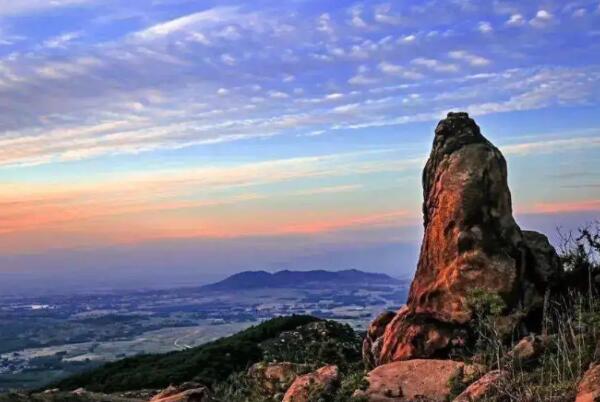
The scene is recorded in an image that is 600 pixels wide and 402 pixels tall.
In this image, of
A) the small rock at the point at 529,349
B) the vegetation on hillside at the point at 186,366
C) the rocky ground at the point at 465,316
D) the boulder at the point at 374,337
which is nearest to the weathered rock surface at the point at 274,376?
the rocky ground at the point at 465,316

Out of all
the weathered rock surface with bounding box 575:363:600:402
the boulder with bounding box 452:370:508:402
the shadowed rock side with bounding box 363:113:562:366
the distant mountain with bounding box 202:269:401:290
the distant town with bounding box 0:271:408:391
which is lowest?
the distant town with bounding box 0:271:408:391

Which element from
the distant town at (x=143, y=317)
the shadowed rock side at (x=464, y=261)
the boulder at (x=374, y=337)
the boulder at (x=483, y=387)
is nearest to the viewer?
the boulder at (x=483, y=387)

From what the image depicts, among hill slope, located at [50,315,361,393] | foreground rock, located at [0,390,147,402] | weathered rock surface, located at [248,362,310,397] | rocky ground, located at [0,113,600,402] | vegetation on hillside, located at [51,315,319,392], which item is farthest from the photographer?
vegetation on hillside, located at [51,315,319,392]

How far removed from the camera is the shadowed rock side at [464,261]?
17.2 meters

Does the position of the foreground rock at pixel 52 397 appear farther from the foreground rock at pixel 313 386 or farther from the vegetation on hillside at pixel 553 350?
the vegetation on hillside at pixel 553 350

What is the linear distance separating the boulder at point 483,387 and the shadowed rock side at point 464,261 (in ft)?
13.7

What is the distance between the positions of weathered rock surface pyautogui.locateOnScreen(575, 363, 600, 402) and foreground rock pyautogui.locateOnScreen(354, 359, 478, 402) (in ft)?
10.3

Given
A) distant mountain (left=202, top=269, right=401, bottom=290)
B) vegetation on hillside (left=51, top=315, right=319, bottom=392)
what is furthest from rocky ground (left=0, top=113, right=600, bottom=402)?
distant mountain (left=202, top=269, right=401, bottom=290)

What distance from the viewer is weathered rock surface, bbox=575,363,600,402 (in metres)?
10.4

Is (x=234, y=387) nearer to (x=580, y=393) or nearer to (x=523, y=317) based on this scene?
(x=523, y=317)

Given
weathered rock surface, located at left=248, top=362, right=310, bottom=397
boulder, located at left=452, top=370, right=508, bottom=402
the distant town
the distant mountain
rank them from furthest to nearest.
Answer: the distant mountain, the distant town, weathered rock surface, located at left=248, top=362, right=310, bottom=397, boulder, located at left=452, top=370, right=508, bottom=402

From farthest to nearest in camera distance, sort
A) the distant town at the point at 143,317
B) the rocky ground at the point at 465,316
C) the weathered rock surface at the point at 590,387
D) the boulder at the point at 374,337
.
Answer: the distant town at the point at 143,317 < the boulder at the point at 374,337 < the rocky ground at the point at 465,316 < the weathered rock surface at the point at 590,387

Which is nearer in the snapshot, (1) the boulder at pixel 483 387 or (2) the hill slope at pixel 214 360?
(1) the boulder at pixel 483 387

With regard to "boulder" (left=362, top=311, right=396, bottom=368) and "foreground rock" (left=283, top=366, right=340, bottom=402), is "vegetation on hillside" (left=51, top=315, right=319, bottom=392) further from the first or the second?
"foreground rock" (left=283, top=366, right=340, bottom=402)
